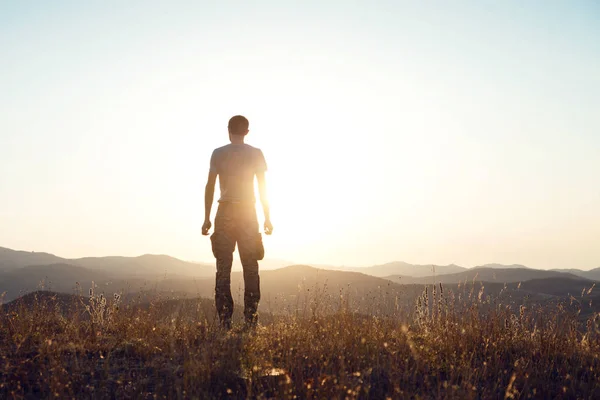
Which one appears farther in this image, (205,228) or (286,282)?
(286,282)

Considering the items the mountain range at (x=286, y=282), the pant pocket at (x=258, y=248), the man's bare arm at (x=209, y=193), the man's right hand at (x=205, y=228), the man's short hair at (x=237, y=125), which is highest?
the man's short hair at (x=237, y=125)

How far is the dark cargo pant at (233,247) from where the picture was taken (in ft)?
16.1

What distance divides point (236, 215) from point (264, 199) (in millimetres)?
455

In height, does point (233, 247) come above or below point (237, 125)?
below

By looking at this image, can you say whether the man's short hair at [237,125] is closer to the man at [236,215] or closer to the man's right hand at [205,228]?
the man at [236,215]

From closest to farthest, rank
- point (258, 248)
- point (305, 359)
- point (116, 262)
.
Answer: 1. point (305, 359)
2. point (258, 248)
3. point (116, 262)

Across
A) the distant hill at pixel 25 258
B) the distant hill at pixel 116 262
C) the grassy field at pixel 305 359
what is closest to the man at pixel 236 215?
the grassy field at pixel 305 359

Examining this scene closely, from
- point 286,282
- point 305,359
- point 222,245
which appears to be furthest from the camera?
point 286,282

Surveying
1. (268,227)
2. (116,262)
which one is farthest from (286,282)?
(116,262)

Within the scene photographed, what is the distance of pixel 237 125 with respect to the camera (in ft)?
17.1

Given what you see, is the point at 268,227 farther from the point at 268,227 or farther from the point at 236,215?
the point at 236,215

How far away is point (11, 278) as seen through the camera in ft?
164

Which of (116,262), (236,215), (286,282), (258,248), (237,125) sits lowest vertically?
(286,282)

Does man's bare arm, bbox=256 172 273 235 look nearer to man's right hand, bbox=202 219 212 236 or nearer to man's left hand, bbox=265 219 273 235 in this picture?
man's left hand, bbox=265 219 273 235
